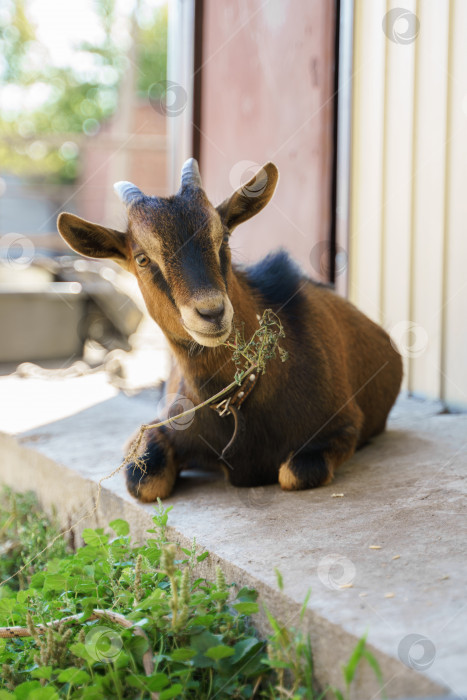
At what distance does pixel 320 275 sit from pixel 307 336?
→ 2.24 metres

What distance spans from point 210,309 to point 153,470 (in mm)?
889

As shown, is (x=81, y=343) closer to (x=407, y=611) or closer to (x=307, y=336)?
(x=307, y=336)

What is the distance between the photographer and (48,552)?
10.9 feet

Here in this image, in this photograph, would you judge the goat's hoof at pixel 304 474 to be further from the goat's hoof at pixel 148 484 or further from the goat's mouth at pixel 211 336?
the goat's mouth at pixel 211 336

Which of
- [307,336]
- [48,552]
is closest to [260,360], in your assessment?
[307,336]

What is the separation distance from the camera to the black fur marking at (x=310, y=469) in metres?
2.91

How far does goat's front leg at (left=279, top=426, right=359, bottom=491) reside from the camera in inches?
115

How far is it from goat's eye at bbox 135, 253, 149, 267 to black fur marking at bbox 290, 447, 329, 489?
1024 millimetres

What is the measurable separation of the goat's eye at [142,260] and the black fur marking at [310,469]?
1.02 metres
